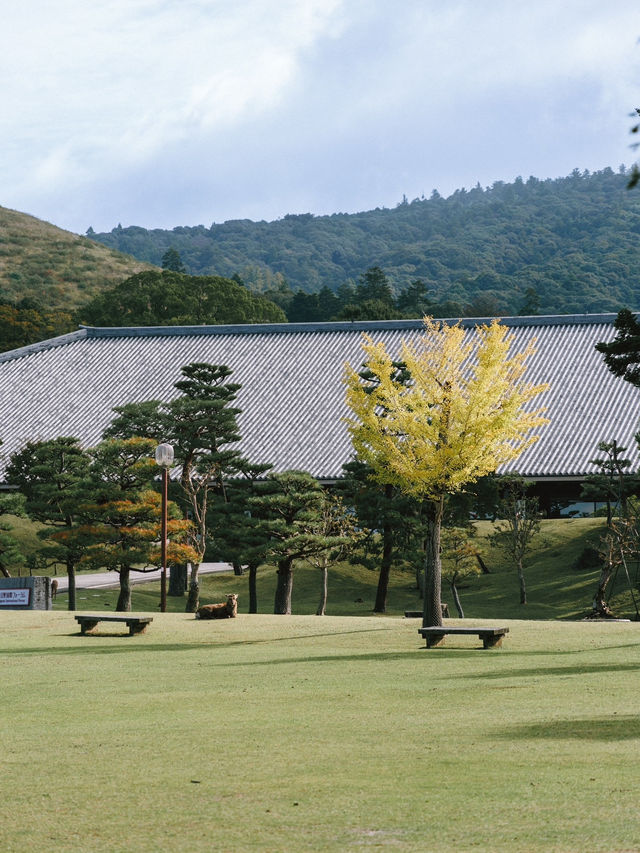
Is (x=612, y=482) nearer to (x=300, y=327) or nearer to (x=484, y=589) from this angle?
(x=484, y=589)

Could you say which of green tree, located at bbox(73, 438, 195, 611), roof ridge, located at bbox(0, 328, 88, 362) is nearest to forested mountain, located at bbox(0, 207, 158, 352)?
roof ridge, located at bbox(0, 328, 88, 362)

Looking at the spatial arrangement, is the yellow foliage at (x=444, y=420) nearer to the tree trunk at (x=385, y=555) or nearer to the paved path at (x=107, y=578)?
the tree trunk at (x=385, y=555)

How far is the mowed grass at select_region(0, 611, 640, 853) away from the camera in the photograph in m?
6.36

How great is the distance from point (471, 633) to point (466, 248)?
123872mm

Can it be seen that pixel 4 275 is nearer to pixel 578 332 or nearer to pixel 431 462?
pixel 578 332

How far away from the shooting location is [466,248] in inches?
5438

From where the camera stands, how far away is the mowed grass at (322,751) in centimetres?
636

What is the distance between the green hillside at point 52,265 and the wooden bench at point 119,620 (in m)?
71.4

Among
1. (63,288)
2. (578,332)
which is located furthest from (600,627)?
(63,288)

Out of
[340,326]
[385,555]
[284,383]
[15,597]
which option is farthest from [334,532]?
[340,326]

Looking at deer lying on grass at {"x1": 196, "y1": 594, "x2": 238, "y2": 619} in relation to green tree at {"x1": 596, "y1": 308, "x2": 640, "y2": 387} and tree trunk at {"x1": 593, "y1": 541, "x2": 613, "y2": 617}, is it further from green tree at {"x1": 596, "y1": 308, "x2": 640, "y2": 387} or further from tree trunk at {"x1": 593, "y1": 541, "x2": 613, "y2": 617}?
tree trunk at {"x1": 593, "y1": 541, "x2": 613, "y2": 617}

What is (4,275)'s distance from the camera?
341 ft

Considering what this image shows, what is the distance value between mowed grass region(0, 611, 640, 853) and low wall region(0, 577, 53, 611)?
9.06 m

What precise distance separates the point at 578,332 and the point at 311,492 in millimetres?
25729
